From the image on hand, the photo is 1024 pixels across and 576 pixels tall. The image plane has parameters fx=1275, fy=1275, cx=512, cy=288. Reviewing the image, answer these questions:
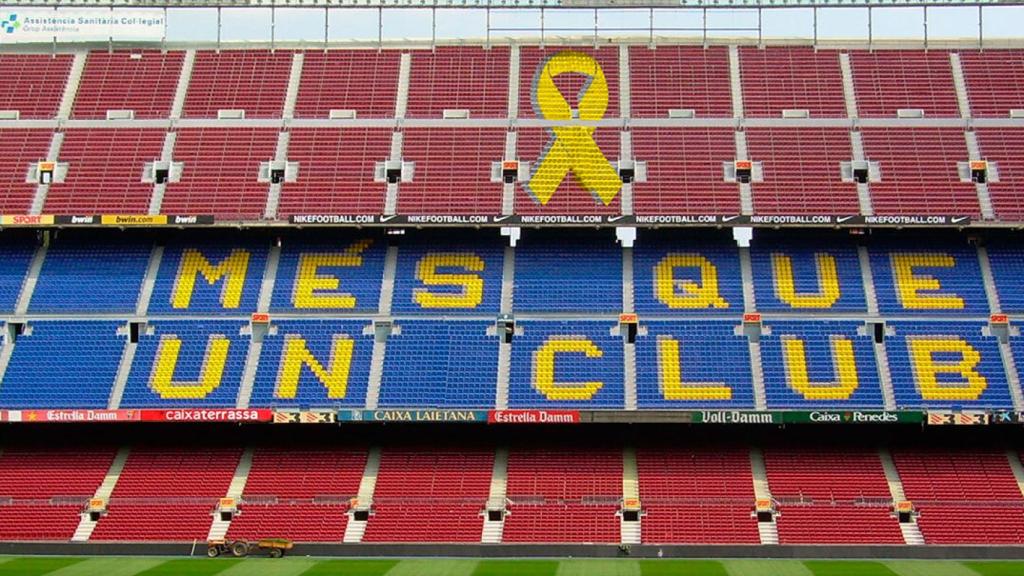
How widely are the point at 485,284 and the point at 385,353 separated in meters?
4.85

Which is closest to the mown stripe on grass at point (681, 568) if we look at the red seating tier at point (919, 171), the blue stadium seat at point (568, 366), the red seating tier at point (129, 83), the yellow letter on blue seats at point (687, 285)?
the blue stadium seat at point (568, 366)

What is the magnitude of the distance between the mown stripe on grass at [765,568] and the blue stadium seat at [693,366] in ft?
20.9

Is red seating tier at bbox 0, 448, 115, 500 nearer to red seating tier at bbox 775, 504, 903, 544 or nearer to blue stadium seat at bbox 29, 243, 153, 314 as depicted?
blue stadium seat at bbox 29, 243, 153, 314

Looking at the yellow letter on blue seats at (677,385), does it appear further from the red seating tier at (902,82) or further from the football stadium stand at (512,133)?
the red seating tier at (902,82)

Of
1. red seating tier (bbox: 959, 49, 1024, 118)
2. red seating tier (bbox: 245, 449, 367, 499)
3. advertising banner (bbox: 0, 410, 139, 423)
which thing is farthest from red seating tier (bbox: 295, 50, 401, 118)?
red seating tier (bbox: 959, 49, 1024, 118)

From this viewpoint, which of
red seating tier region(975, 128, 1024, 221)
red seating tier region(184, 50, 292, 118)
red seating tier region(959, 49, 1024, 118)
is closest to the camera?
red seating tier region(975, 128, 1024, 221)

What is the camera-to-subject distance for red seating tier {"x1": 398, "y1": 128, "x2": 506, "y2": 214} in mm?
50031

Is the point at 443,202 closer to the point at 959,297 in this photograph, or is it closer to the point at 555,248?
the point at 555,248

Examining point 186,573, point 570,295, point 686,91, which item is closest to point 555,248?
point 570,295

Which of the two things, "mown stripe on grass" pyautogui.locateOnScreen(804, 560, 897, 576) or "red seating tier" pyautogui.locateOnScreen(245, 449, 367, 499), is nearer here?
"mown stripe on grass" pyautogui.locateOnScreen(804, 560, 897, 576)

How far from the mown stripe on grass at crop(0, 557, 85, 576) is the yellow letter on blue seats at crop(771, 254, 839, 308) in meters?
26.4

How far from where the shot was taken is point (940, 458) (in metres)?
44.6

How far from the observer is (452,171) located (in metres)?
51.4

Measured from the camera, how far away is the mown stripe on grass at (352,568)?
3684cm
